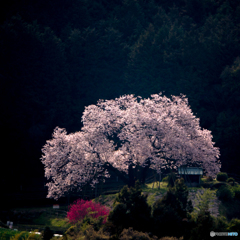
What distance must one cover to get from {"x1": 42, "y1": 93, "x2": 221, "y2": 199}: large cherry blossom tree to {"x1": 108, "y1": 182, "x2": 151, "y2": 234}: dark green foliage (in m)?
15.8

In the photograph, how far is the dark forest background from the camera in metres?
50.3

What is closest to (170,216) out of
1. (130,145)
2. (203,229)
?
(203,229)

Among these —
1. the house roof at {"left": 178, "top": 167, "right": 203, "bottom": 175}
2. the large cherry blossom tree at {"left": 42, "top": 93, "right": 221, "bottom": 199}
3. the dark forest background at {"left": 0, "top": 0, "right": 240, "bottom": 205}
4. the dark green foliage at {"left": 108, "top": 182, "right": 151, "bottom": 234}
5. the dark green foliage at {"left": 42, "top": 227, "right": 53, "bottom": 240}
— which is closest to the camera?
the dark green foliage at {"left": 108, "top": 182, "right": 151, "bottom": 234}

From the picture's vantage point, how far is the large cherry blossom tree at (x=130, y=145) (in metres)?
31.3

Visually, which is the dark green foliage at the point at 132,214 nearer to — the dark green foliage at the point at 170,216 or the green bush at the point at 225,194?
the dark green foliage at the point at 170,216

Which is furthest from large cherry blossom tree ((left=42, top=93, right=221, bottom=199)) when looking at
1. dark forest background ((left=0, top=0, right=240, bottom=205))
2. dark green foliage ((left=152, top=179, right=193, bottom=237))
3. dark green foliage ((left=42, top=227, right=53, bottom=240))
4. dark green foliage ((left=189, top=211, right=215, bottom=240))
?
dark forest background ((left=0, top=0, right=240, bottom=205))

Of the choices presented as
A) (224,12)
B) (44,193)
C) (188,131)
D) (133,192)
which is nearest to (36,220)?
(44,193)

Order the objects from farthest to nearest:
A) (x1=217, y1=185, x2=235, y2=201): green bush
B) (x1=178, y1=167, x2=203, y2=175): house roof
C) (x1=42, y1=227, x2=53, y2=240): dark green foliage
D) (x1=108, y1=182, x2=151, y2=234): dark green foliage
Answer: (x1=178, y1=167, x2=203, y2=175): house roof, (x1=217, y1=185, x2=235, y2=201): green bush, (x1=42, y1=227, x2=53, y2=240): dark green foliage, (x1=108, y1=182, x2=151, y2=234): dark green foliage

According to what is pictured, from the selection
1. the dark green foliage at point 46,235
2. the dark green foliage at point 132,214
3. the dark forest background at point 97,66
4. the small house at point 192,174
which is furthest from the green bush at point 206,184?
the dark green foliage at point 46,235

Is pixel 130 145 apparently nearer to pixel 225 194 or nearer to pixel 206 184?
pixel 206 184

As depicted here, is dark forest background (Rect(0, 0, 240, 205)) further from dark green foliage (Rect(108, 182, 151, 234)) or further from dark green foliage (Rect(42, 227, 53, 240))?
dark green foliage (Rect(108, 182, 151, 234))

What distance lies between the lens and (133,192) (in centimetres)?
1546

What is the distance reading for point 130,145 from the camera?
104 ft

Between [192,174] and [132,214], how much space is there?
66.6ft
